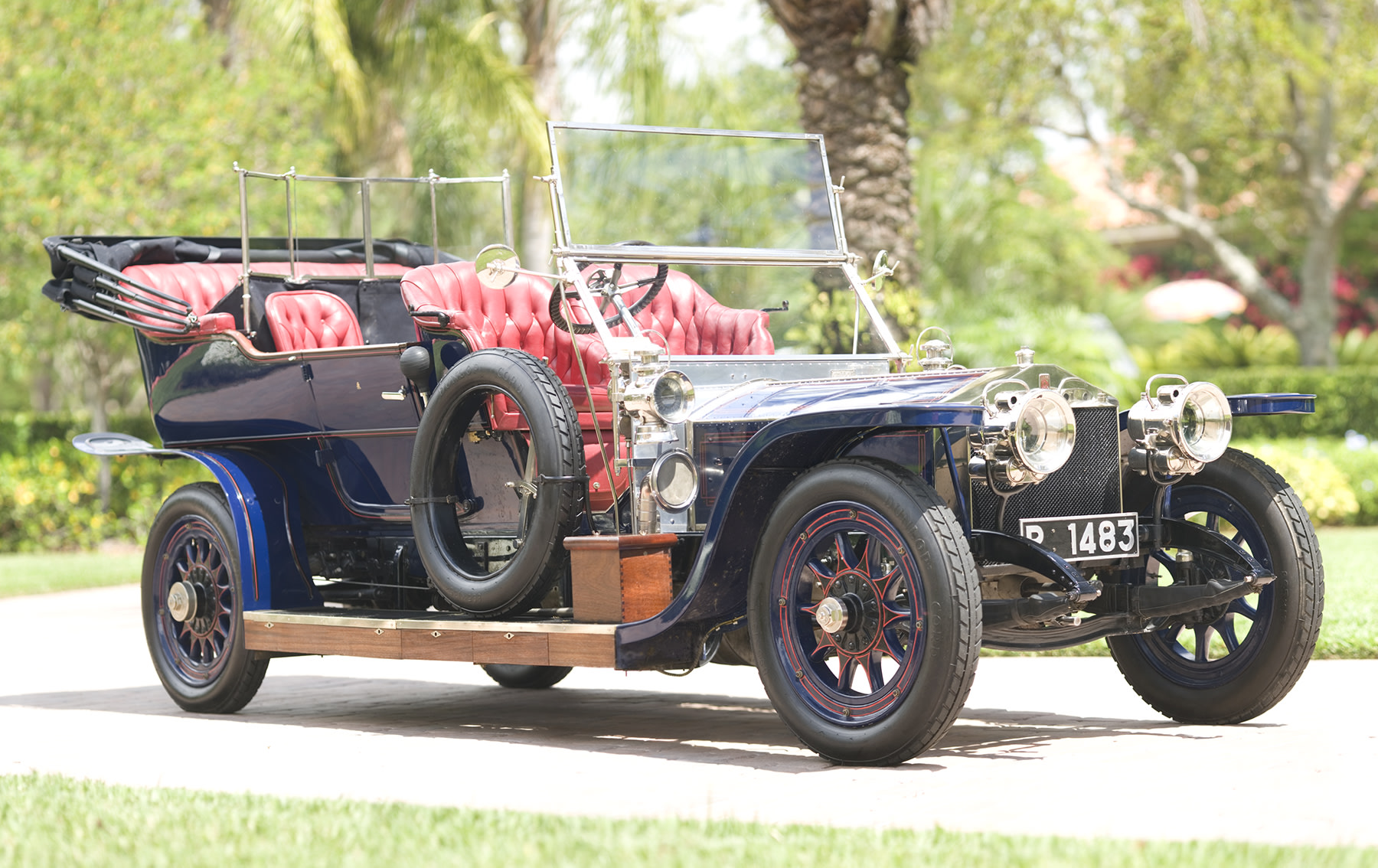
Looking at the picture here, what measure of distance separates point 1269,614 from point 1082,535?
84cm

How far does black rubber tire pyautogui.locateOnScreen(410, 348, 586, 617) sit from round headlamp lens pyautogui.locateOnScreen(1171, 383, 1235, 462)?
2.07 metres

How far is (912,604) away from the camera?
16.0ft

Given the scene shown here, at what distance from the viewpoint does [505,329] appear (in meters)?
6.98

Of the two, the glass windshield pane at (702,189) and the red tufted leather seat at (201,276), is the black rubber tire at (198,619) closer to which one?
the red tufted leather seat at (201,276)

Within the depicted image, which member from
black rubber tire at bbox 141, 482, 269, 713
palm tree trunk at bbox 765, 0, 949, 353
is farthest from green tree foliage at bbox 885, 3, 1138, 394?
black rubber tire at bbox 141, 482, 269, 713

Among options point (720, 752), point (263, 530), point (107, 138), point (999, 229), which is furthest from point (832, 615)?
point (999, 229)

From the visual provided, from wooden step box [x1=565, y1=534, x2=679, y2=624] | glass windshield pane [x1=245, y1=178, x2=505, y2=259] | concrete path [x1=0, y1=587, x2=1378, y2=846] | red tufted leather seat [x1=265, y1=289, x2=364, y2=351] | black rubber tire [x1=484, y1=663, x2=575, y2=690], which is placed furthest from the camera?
glass windshield pane [x1=245, y1=178, x2=505, y2=259]

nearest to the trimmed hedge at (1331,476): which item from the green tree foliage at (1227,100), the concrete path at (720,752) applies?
the green tree foliage at (1227,100)

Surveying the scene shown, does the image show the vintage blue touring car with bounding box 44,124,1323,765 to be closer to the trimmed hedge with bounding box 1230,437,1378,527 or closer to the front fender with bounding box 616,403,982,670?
the front fender with bounding box 616,403,982,670

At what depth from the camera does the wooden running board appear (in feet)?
18.3

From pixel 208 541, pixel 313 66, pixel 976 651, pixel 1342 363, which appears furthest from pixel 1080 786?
pixel 1342 363

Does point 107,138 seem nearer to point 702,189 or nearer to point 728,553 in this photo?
point 702,189

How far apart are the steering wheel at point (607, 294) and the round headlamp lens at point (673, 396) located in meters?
0.64

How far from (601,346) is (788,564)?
1646 mm
